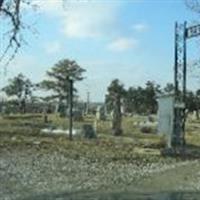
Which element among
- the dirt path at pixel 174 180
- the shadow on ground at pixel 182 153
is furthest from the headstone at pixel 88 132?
the dirt path at pixel 174 180

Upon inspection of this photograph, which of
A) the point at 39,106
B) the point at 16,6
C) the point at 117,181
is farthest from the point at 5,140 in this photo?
the point at 39,106

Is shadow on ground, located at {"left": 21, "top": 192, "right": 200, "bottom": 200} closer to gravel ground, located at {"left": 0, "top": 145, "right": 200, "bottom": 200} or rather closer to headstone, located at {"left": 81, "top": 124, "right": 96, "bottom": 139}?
gravel ground, located at {"left": 0, "top": 145, "right": 200, "bottom": 200}

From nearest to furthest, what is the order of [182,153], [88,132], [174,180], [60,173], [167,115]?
[174,180], [60,173], [182,153], [167,115], [88,132]

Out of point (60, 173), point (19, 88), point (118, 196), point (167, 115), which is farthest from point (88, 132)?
point (19, 88)

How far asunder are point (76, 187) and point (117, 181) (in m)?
2.20

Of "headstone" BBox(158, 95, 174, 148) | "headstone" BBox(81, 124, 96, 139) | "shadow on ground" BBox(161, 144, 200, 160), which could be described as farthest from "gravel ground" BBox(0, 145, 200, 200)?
"headstone" BBox(81, 124, 96, 139)

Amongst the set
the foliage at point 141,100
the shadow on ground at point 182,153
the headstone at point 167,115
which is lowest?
the shadow on ground at point 182,153

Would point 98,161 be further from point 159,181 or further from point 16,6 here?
point 16,6

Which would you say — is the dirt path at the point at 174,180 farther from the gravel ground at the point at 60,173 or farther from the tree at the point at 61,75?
the tree at the point at 61,75

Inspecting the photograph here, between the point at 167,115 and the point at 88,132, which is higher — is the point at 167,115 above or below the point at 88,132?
above

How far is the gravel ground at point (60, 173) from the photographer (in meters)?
19.5

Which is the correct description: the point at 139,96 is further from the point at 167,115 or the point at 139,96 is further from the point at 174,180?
the point at 174,180

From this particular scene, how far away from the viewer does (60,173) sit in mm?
23047

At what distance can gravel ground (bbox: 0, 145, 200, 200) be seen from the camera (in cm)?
1945
